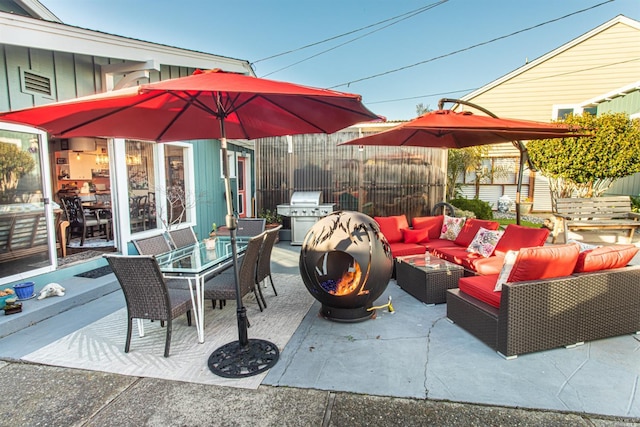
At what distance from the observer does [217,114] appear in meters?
2.73

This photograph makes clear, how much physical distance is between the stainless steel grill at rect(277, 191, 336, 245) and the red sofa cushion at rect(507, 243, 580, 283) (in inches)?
196

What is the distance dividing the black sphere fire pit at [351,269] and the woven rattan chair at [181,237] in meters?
1.94

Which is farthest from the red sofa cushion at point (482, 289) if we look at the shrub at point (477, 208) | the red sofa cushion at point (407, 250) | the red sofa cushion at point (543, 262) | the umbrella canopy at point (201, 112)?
the shrub at point (477, 208)

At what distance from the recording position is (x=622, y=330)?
3.00m

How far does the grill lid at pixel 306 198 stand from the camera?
758cm

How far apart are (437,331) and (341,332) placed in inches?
37.1

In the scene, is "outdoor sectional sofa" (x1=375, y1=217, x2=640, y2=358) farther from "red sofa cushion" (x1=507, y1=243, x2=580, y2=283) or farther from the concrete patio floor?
the concrete patio floor

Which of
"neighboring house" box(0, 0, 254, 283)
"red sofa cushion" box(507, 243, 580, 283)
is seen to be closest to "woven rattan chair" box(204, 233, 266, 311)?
"red sofa cushion" box(507, 243, 580, 283)

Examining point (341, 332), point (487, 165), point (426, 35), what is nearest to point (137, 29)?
point (426, 35)

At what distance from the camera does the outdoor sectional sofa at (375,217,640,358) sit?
8.73 feet

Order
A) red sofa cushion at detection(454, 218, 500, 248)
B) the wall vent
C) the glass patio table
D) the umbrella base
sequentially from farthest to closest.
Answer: red sofa cushion at detection(454, 218, 500, 248)
the wall vent
the glass patio table
the umbrella base

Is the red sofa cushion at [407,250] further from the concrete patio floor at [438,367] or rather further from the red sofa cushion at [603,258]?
the red sofa cushion at [603,258]

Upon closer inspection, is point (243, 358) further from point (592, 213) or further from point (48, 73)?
point (592, 213)

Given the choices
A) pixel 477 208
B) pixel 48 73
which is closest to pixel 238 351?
pixel 48 73
